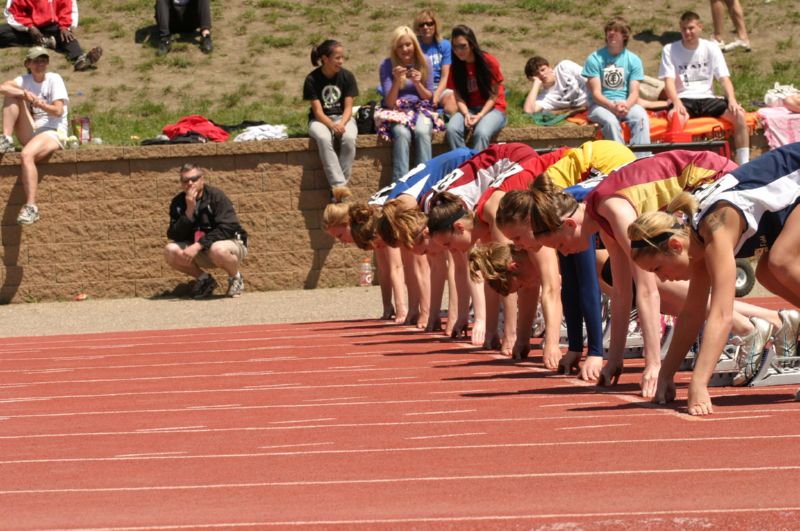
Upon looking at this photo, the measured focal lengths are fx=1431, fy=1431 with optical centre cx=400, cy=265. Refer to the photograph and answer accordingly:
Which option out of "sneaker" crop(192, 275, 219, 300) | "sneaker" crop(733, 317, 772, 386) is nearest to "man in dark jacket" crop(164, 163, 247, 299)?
"sneaker" crop(192, 275, 219, 300)

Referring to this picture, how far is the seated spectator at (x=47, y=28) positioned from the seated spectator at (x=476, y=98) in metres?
6.37

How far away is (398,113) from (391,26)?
22.7 feet

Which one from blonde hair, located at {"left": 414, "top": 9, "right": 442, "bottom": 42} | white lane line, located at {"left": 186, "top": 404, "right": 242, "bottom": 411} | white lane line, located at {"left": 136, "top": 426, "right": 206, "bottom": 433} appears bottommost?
white lane line, located at {"left": 186, "top": 404, "right": 242, "bottom": 411}

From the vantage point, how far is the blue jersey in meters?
10.9

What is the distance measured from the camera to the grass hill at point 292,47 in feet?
62.5

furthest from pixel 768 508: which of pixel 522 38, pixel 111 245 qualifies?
pixel 522 38

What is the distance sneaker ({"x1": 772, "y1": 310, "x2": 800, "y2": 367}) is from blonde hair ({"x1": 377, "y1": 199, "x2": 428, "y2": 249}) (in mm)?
3163

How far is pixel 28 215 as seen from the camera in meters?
15.1

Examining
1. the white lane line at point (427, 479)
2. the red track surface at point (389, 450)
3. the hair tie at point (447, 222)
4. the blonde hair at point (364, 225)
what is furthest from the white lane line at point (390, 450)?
the blonde hair at point (364, 225)

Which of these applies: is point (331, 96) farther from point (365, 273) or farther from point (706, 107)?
point (706, 107)

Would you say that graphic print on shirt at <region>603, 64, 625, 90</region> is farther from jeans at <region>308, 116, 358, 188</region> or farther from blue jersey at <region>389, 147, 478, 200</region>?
blue jersey at <region>389, 147, 478, 200</region>

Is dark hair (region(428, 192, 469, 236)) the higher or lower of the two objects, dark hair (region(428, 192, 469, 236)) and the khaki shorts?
the higher

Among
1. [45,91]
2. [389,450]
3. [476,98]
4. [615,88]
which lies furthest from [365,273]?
[389,450]

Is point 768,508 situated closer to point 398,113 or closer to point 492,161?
point 492,161
